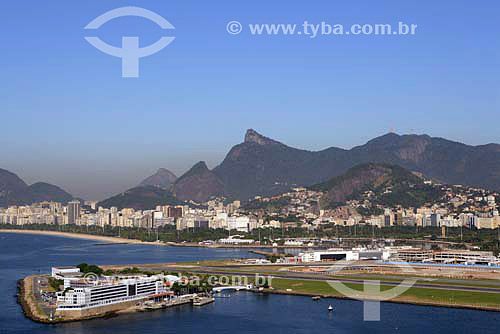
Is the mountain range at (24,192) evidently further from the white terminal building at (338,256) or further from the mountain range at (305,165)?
the white terminal building at (338,256)

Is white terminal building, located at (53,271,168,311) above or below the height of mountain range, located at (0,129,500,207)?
below

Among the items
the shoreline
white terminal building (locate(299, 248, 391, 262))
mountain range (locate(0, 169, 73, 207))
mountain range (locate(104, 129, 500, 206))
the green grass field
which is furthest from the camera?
mountain range (locate(0, 169, 73, 207))

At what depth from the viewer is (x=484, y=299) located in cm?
2242

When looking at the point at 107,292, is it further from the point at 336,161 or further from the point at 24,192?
the point at 24,192

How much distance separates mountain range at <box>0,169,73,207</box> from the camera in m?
161

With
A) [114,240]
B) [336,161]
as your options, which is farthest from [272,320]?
[336,161]

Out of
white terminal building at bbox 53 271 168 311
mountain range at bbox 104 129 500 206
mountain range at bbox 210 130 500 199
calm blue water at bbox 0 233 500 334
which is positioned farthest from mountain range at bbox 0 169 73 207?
calm blue water at bbox 0 233 500 334

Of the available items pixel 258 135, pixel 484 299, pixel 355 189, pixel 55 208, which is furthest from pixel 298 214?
pixel 258 135

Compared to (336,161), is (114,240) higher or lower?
lower

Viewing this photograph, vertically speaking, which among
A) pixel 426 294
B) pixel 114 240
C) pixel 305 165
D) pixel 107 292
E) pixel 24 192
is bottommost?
pixel 426 294

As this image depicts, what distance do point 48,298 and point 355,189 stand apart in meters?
72.3

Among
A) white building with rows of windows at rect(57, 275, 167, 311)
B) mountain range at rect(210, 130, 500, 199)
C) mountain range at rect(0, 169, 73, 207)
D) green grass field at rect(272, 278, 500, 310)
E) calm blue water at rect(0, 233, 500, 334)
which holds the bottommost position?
calm blue water at rect(0, 233, 500, 334)

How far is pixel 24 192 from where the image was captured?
552ft

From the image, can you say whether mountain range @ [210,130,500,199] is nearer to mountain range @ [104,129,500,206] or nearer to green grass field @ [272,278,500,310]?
mountain range @ [104,129,500,206]
